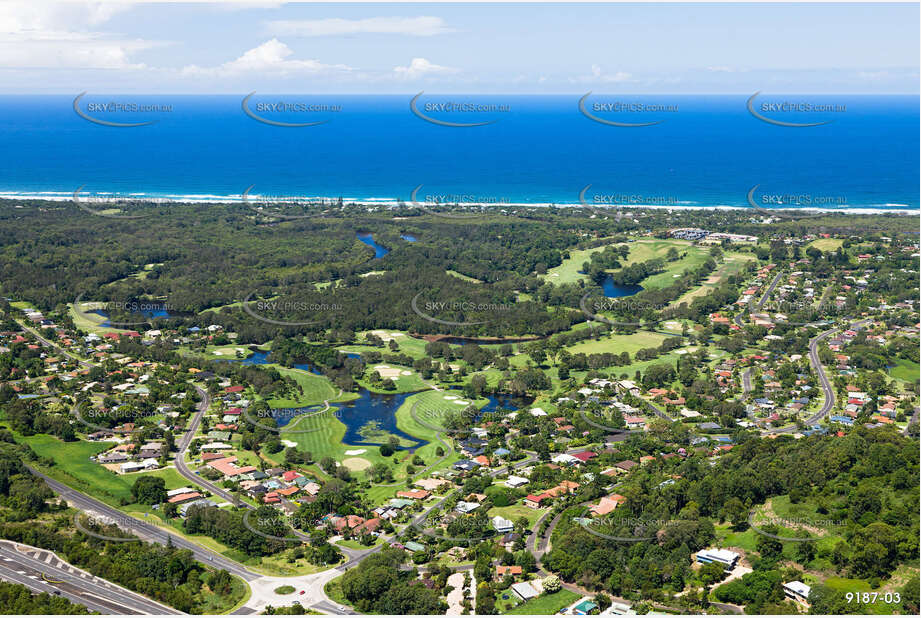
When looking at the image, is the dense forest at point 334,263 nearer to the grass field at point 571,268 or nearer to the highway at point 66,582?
the grass field at point 571,268

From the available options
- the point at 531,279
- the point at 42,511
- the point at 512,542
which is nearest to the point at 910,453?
the point at 512,542

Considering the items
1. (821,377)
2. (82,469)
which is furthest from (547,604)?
(821,377)

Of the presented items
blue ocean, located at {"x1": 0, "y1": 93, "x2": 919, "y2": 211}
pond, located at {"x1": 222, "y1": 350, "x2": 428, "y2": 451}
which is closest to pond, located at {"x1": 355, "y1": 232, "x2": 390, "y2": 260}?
blue ocean, located at {"x1": 0, "y1": 93, "x2": 919, "y2": 211}

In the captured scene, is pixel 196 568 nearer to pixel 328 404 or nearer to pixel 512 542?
pixel 512 542

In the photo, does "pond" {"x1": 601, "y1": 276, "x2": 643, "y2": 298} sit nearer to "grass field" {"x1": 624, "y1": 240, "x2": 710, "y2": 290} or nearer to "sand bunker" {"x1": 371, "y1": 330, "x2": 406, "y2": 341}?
"grass field" {"x1": 624, "y1": 240, "x2": 710, "y2": 290}

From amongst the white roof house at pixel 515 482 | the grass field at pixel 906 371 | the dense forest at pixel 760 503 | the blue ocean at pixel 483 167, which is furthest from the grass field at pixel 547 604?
the blue ocean at pixel 483 167

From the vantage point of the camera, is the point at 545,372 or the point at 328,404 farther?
the point at 545,372
